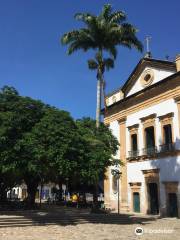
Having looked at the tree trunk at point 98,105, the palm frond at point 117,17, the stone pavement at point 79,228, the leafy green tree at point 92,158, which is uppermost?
the palm frond at point 117,17

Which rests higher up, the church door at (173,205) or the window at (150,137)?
the window at (150,137)

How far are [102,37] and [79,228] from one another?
527 inches

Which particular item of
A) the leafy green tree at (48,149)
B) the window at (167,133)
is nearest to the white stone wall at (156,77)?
the window at (167,133)

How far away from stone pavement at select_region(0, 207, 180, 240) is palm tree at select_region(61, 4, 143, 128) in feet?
23.9

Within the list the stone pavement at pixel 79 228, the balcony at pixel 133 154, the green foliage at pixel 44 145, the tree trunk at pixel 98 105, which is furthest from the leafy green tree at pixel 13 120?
the balcony at pixel 133 154

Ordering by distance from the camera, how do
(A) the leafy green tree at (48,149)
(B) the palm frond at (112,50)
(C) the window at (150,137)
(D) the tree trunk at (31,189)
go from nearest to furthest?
1. (A) the leafy green tree at (48,149)
2. (D) the tree trunk at (31,189)
3. (B) the palm frond at (112,50)
4. (C) the window at (150,137)

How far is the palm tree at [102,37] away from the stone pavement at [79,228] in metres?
7.28

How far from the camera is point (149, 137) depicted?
26812 mm

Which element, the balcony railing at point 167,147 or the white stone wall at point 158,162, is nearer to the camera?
the white stone wall at point 158,162

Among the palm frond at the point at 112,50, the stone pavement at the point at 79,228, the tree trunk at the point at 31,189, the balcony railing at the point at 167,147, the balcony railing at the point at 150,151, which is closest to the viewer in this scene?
the stone pavement at the point at 79,228

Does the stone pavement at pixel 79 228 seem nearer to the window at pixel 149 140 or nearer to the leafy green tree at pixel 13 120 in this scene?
the leafy green tree at pixel 13 120

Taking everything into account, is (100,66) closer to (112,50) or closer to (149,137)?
(112,50)

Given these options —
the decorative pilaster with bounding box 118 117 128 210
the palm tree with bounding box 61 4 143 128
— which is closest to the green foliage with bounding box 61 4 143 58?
the palm tree with bounding box 61 4 143 128

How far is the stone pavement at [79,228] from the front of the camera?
15.1 meters
